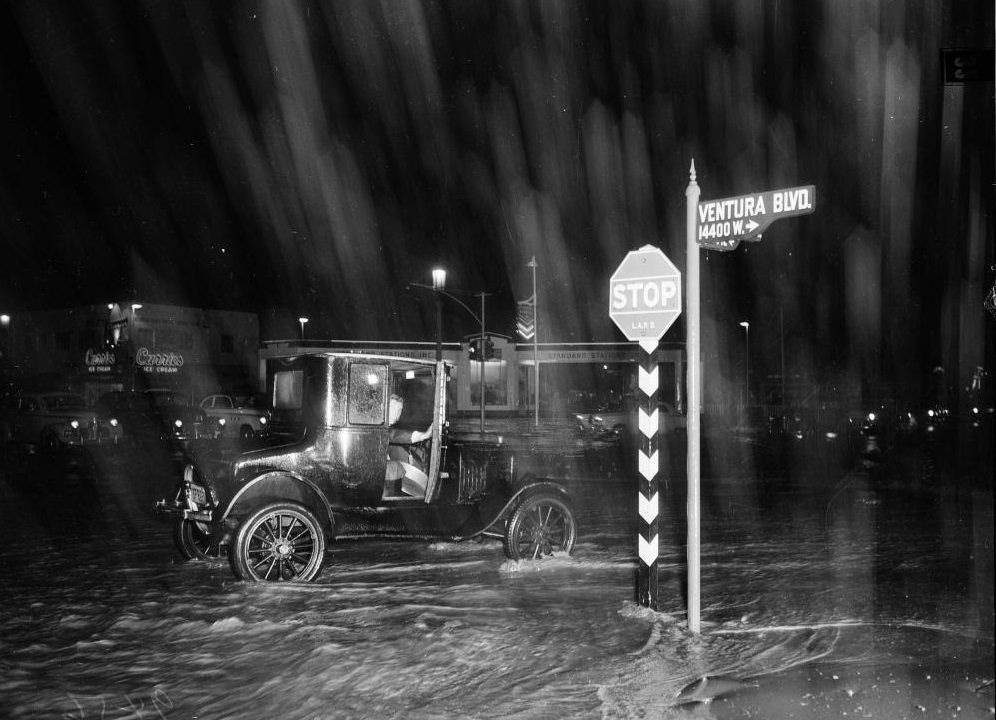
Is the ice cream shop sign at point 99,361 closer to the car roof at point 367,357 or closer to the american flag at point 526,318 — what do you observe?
the american flag at point 526,318

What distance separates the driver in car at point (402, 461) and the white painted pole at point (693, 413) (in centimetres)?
292

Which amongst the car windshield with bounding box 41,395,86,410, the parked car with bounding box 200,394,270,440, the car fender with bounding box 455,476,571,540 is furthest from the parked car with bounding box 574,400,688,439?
the car fender with bounding box 455,476,571,540

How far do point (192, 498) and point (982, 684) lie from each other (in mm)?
6337

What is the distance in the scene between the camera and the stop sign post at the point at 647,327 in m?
6.10

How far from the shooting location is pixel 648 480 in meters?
6.30

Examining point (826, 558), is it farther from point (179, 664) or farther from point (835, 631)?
point (179, 664)

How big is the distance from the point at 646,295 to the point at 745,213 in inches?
38.1

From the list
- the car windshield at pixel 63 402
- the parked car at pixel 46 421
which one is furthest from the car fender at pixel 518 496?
the car windshield at pixel 63 402

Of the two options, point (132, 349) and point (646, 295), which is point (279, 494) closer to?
point (646, 295)

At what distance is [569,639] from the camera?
5715 millimetres

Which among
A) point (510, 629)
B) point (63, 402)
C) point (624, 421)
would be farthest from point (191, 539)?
point (624, 421)

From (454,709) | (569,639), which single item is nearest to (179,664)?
(454,709)

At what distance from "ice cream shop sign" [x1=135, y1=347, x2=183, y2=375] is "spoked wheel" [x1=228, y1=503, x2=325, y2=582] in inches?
1720

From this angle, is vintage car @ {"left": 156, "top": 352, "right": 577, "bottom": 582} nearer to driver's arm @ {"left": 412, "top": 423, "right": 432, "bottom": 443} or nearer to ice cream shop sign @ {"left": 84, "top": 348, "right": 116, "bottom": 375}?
driver's arm @ {"left": 412, "top": 423, "right": 432, "bottom": 443}
